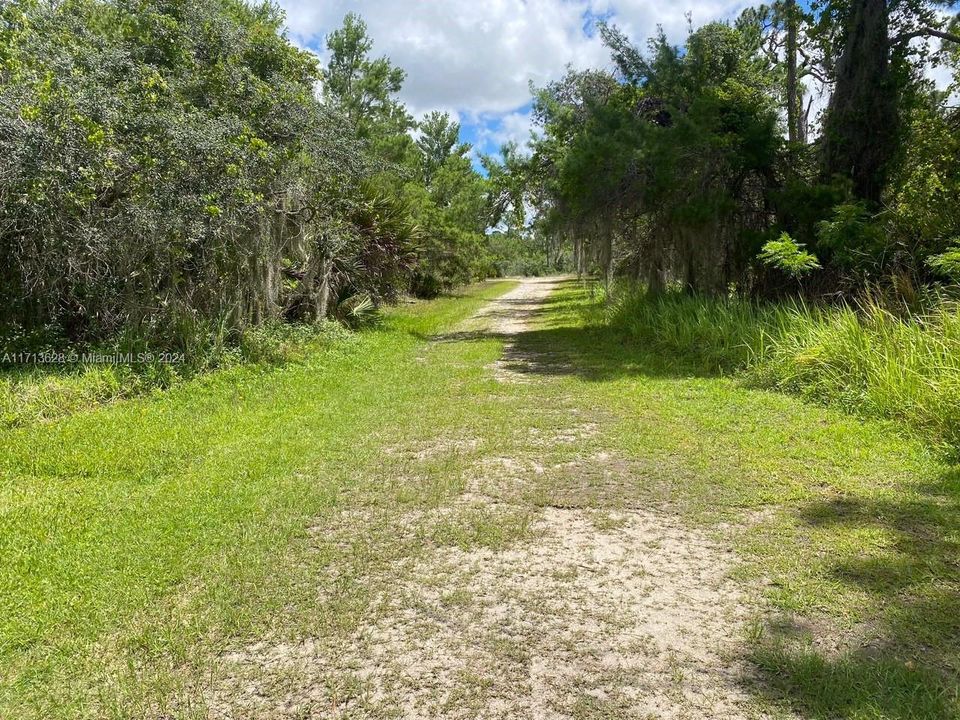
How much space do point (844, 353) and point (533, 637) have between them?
19.0 ft

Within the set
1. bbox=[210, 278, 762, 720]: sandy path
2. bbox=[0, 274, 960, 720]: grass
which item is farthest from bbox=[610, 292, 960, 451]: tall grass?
bbox=[210, 278, 762, 720]: sandy path

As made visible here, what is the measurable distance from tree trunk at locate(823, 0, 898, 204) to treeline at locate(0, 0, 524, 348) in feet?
27.3

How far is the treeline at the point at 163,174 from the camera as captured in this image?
7.05 m

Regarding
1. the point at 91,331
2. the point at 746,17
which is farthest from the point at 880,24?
the point at 91,331

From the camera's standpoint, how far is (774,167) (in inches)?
444

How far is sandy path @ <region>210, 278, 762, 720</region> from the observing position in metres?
2.41

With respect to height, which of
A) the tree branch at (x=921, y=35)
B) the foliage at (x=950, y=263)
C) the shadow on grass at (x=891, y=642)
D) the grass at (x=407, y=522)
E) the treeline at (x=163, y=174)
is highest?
the tree branch at (x=921, y=35)

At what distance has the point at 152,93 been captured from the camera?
313 inches

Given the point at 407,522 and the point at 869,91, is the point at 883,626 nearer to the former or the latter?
the point at 407,522

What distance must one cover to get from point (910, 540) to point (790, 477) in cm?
109

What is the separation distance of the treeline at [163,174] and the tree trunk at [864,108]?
8.31m

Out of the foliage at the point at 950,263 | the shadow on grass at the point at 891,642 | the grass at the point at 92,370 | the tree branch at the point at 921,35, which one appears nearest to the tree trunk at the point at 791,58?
the tree branch at the point at 921,35

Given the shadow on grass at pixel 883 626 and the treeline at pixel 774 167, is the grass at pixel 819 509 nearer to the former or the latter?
the shadow on grass at pixel 883 626

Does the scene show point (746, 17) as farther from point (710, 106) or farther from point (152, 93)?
point (152, 93)
